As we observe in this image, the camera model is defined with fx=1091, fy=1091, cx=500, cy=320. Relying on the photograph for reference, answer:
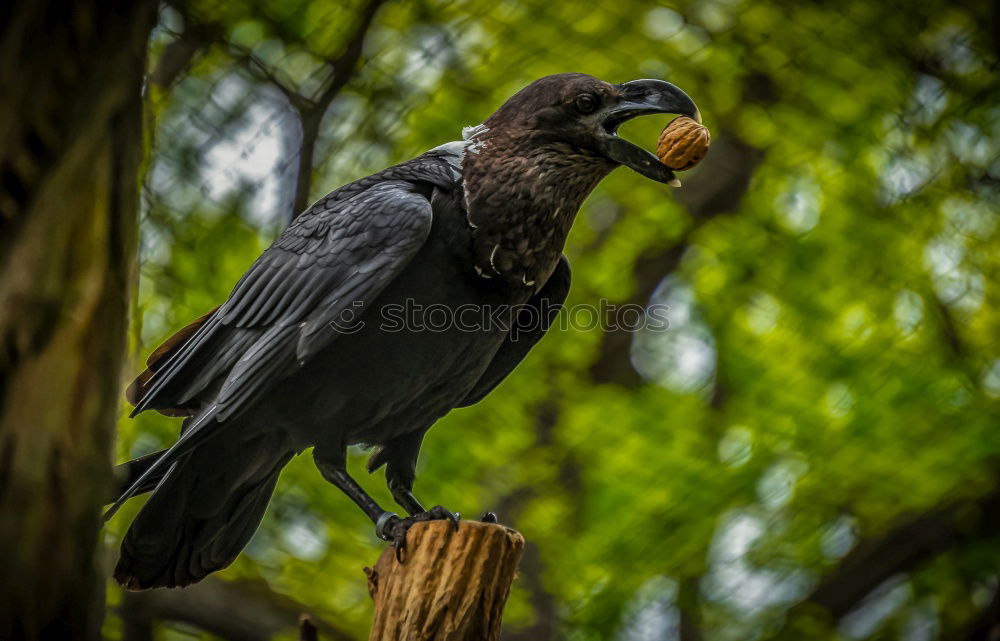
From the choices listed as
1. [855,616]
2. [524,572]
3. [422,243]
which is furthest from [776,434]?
[422,243]

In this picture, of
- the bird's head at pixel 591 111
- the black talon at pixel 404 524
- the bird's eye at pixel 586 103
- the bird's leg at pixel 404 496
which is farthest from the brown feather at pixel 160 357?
the bird's eye at pixel 586 103

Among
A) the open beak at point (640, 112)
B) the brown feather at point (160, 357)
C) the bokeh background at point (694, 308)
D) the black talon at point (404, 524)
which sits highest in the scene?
the open beak at point (640, 112)

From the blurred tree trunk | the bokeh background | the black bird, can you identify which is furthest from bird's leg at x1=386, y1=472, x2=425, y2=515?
the blurred tree trunk

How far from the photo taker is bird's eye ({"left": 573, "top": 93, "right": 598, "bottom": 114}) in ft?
11.2

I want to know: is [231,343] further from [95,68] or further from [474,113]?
[474,113]

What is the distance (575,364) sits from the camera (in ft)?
19.7

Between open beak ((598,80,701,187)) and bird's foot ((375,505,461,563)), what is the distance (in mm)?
1184

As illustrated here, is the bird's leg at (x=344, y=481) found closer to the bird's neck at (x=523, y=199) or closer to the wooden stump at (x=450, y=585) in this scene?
the wooden stump at (x=450, y=585)

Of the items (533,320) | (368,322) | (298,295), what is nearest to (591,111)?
(533,320)

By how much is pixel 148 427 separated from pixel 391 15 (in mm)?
2338

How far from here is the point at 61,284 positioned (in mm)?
1607

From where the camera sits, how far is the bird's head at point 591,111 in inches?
133

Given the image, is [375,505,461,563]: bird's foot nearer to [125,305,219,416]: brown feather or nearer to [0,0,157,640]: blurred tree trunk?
[125,305,219,416]: brown feather

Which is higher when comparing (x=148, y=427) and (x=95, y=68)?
(x=95, y=68)
